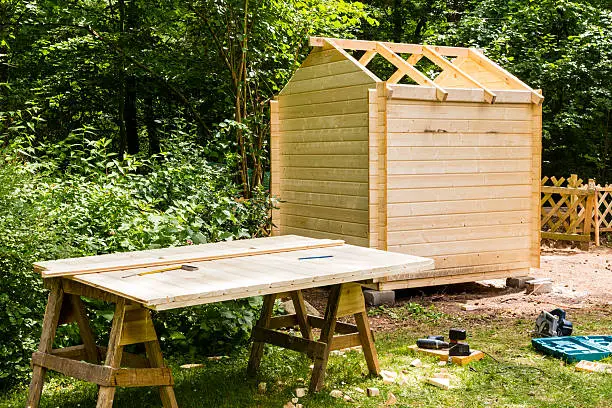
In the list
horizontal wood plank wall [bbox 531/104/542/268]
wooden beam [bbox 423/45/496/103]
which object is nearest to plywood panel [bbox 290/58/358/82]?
wooden beam [bbox 423/45/496/103]

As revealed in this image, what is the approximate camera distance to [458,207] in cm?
916

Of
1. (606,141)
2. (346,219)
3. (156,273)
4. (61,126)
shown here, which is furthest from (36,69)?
(606,141)

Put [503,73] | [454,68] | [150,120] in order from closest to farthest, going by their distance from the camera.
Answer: [454,68]
[503,73]
[150,120]

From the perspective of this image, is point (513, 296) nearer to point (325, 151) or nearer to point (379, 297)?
point (379, 297)

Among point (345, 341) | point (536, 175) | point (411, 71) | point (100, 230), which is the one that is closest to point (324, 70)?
point (411, 71)

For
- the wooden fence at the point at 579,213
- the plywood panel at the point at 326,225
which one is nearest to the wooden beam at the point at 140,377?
the plywood panel at the point at 326,225

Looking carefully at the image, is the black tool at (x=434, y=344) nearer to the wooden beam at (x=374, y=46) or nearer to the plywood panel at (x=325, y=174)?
the plywood panel at (x=325, y=174)

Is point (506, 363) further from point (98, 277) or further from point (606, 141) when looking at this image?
point (606, 141)

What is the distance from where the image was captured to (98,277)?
4.38m

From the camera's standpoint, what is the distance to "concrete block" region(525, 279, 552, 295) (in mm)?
9398

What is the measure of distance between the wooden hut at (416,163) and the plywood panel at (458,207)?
0.01m

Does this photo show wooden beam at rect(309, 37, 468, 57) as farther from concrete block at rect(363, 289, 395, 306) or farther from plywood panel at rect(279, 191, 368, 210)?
concrete block at rect(363, 289, 395, 306)

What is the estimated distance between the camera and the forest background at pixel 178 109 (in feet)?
20.5

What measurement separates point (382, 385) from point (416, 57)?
5.93m
